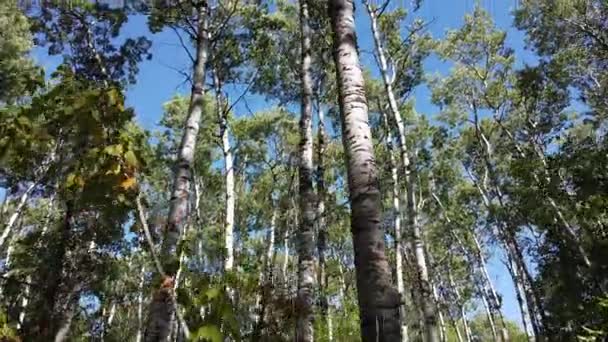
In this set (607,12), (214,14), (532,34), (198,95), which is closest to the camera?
(198,95)

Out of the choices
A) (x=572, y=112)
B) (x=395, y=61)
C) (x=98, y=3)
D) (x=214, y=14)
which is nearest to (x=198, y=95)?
(x=214, y=14)

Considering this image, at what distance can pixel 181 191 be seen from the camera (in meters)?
6.82

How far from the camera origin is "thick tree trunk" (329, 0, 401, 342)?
2.50m

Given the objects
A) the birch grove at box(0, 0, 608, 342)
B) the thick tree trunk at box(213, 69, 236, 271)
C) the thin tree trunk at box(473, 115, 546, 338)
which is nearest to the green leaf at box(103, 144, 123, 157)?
the birch grove at box(0, 0, 608, 342)

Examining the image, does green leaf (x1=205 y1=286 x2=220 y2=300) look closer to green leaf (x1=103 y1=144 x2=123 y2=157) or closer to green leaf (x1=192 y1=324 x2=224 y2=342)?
green leaf (x1=192 y1=324 x2=224 y2=342)

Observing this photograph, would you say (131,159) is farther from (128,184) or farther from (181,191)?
(181,191)

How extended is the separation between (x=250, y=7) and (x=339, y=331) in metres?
9.36

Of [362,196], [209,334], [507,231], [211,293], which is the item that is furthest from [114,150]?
[507,231]

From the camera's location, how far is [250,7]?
13961 mm

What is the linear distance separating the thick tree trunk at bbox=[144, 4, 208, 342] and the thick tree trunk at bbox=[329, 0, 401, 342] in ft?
4.56

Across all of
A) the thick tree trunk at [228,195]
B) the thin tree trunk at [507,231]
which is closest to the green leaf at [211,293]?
the thick tree trunk at [228,195]

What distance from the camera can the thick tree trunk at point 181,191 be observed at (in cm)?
545

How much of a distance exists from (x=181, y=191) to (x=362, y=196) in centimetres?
448

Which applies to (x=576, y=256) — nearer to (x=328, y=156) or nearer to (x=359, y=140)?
(x=328, y=156)
